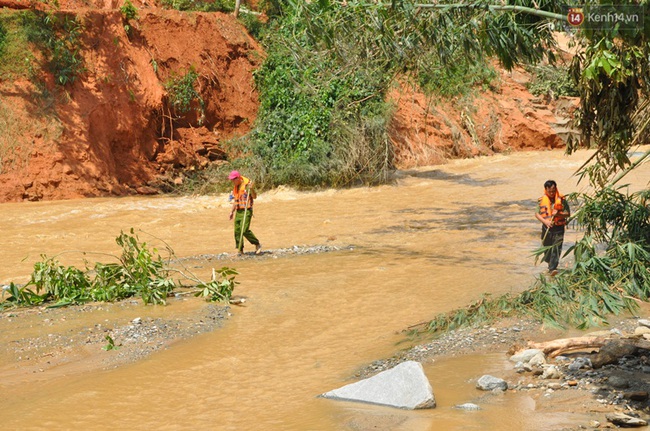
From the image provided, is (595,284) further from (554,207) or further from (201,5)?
(201,5)

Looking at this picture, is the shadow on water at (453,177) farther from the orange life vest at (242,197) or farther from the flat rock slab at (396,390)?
the flat rock slab at (396,390)

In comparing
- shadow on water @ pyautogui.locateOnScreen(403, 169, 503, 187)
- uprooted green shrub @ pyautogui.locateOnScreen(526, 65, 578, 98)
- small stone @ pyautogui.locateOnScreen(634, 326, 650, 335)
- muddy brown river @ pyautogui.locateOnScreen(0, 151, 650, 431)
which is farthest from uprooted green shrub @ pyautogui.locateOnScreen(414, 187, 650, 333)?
uprooted green shrub @ pyautogui.locateOnScreen(526, 65, 578, 98)

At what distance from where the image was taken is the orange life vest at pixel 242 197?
13141mm

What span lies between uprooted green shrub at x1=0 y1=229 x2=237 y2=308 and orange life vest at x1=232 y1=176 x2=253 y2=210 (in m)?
2.53

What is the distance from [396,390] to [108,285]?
205 inches

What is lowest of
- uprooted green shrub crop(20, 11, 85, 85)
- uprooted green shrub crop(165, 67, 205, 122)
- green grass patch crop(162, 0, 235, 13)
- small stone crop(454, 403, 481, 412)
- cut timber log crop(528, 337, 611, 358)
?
small stone crop(454, 403, 481, 412)

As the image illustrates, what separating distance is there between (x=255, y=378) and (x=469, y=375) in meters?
1.98

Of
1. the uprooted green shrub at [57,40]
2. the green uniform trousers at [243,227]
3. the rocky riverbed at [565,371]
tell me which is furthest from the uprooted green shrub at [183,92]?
the rocky riverbed at [565,371]

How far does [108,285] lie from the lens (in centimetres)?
1063

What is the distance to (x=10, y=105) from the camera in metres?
19.8

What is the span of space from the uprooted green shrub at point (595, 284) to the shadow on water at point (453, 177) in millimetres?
11210

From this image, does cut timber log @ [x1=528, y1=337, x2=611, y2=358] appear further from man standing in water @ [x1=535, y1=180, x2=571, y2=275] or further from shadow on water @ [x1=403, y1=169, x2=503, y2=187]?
shadow on water @ [x1=403, y1=169, x2=503, y2=187]

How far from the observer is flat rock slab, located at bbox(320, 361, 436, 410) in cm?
646

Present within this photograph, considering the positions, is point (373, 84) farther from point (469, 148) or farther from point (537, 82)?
point (537, 82)
